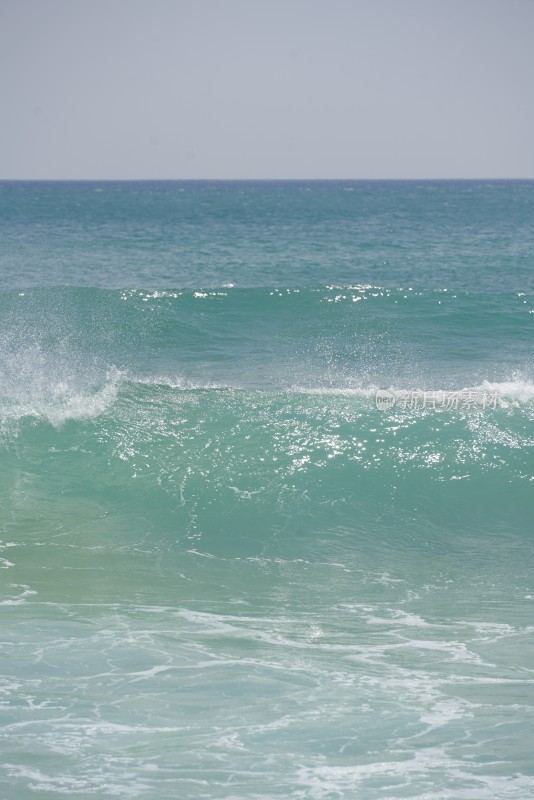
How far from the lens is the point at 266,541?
30.4 ft

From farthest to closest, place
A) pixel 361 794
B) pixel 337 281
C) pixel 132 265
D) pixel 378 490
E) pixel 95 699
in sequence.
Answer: pixel 132 265 → pixel 337 281 → pixel 378 490 → pixel 95 699 → pixel 361 794

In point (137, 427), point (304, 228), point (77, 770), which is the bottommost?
point (77, 770)

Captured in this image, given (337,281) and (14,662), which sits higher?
(337,281)

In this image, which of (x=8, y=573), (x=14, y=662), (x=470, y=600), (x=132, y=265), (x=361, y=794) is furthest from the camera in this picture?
(x=132, y=265)

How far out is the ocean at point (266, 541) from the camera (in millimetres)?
5207

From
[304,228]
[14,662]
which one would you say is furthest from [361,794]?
[304,228]

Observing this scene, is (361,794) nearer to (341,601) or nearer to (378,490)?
(341,601)

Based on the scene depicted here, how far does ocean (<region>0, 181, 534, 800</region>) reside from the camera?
17.1ft

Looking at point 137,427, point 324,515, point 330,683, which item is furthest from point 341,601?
point 137,427

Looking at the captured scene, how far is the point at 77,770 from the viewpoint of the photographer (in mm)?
4953

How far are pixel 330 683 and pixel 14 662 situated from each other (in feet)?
7.37

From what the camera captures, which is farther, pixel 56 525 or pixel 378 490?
pixel 378 490

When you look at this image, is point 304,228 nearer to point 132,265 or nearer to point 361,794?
point 132,265

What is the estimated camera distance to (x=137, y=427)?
11828 mm
